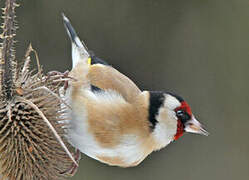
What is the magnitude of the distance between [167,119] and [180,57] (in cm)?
187

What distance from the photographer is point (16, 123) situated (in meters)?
1.23

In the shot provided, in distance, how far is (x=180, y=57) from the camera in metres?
3.36

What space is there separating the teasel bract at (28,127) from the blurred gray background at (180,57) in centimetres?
170

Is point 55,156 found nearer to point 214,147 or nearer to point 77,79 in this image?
point 77,79

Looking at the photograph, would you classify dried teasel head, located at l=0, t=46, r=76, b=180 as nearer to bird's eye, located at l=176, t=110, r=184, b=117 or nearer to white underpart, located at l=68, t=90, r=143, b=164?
white underpart, located at l=68, t=90, r=143, b=164

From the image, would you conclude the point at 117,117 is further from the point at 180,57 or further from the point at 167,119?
the point at 180,57

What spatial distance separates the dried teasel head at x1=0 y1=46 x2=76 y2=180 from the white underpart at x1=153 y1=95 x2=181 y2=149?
1.11 feet

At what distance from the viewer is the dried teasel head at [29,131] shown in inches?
48.1

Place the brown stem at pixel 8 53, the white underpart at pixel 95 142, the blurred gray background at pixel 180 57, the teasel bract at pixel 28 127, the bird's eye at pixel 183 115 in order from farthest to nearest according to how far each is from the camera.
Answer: the blurred gray background at pixel 180 57 → the bird's eye at pixel 183 115 → the white underpart at pixel 95 142 → the teasel bract at pixel 28 127 → the brown stem at pixel 8 53

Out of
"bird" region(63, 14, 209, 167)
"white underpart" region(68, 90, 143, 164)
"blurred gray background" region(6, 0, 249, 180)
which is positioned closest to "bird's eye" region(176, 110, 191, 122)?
"bird" region(63, 14, 209, 167)

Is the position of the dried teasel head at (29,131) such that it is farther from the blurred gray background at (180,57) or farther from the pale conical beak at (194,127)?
the blurred gray background at (180,57)

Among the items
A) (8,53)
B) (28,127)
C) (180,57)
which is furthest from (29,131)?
(180,57)

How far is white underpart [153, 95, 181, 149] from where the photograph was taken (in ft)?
5.01

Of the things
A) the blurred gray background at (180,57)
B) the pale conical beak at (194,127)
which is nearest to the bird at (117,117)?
the pale conical beak at (194,127)
